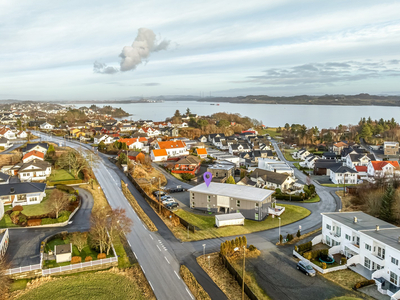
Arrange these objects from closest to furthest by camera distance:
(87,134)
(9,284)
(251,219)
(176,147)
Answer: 1. (9,284)
2. (251,219)
3. (176,147)
4. (87,134)

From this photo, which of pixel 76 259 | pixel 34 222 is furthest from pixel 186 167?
pixel 76 259

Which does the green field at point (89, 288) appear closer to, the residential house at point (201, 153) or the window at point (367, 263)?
the window at point (367, 263)

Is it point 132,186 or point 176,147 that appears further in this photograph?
point 176,147

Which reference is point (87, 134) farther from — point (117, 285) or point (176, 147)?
point (117, 285)

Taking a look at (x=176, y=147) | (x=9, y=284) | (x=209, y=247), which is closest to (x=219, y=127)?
(x=176, y=147)

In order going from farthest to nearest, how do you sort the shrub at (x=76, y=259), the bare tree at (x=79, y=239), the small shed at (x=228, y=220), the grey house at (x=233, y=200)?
the grey house at (x=233, y=200)
the small shed at (x=228, y=220)
the bare tree at (x=79, y=239)
the shrub at (x=76, y=259)

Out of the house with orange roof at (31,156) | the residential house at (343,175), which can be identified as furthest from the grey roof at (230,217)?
the house with orange roof at (31,156)
